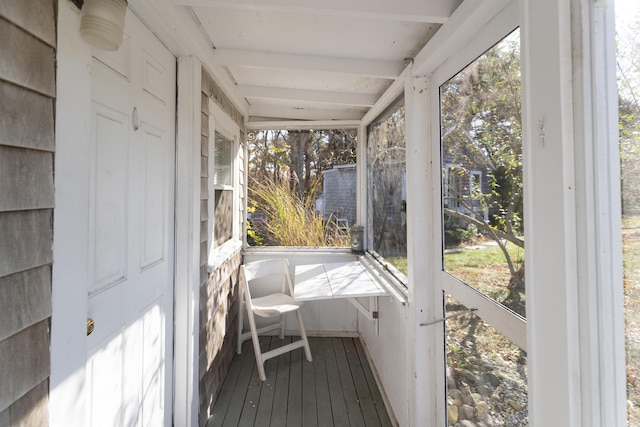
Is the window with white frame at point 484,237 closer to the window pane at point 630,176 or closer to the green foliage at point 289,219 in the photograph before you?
the window pane at point 630,176

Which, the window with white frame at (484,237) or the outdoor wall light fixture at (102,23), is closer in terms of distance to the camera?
the outdoor wall light fixture at (102,23)

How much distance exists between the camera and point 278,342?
2.83 metres

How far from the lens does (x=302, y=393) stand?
6.88 ft

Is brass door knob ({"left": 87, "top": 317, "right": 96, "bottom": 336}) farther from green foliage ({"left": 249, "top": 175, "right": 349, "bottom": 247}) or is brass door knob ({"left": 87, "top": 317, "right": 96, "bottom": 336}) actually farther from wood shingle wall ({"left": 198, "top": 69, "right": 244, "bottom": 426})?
green foliage ({"left": 249, "top": 175, "right": 349, "bottom": 247})

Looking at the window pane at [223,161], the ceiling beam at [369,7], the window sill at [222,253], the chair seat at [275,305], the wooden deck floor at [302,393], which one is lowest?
the wooden deck floor at [302,393]

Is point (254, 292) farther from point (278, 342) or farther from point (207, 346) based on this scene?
point (207, 346)

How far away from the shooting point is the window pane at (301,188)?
317 centimetres

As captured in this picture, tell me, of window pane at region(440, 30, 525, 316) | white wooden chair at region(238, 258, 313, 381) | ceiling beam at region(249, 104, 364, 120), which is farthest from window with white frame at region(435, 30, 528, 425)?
ceiling beam at region(249, 104, 364, 120)

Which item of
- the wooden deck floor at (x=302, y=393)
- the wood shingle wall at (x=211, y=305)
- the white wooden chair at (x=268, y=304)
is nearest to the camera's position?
the wood shingle wall at (x=211, y=305)

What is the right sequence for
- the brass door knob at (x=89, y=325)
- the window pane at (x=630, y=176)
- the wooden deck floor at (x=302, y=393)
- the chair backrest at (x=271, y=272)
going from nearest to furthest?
the window pane at (x=630, y=176)
the brass door knob at (x=89, y=325)
the wooden deck floor at (x=302, y=393)
the chair backrest at (x=271, y=272)

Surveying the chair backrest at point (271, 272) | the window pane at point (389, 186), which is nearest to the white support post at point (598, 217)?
the window pane at point (389, 186)

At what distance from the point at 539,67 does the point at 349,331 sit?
2.75 meters

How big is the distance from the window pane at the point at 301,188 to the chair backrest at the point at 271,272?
0.38 metres

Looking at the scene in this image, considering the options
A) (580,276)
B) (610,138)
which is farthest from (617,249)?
(610,138)
